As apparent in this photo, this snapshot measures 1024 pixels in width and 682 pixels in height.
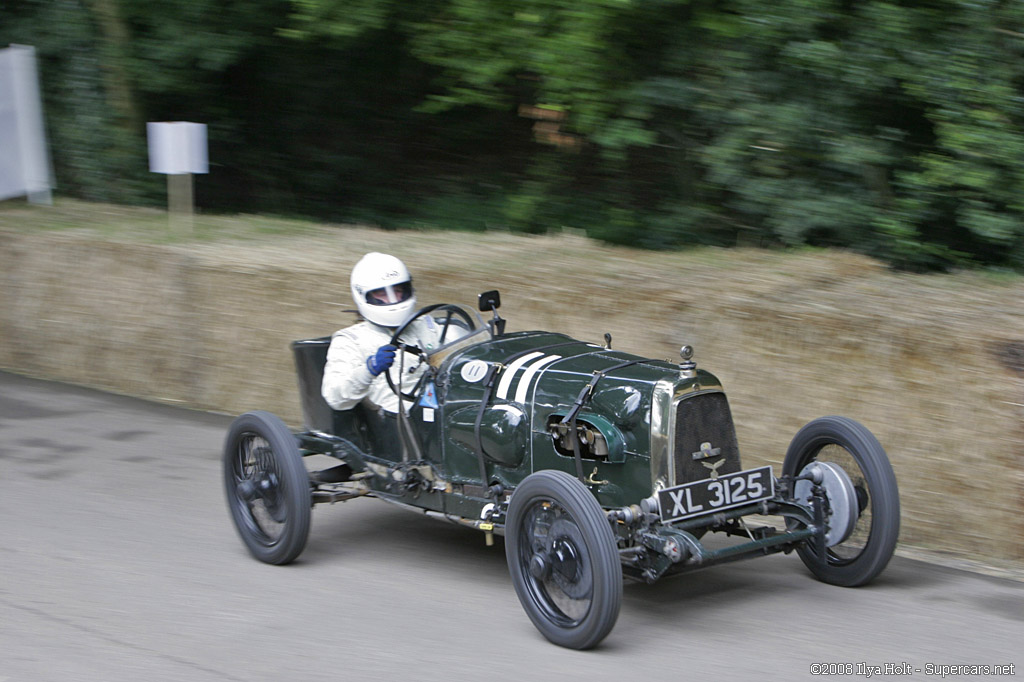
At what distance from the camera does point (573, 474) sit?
5195 millimetres

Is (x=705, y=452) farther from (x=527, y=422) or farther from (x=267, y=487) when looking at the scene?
(x=267, y=487)

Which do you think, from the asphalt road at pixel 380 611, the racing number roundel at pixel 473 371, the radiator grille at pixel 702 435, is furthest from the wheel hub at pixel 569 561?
the racing number roundel at pixel 473 371

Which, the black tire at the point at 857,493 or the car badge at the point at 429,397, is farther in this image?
the car badge at the point at 429,397

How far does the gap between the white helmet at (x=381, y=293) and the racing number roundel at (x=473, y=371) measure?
62cm

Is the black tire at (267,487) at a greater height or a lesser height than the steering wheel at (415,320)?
lesser

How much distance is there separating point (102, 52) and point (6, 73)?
1645mm

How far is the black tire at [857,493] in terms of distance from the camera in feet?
16.4

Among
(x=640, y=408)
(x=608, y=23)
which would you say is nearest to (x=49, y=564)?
(x=640, y=408)

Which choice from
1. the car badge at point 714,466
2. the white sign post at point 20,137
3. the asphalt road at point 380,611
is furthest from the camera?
the white sign post at point 20,137

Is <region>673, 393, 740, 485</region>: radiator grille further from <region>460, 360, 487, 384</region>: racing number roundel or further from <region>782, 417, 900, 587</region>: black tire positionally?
<region>460, 360, 487, 384</region>: racing number roundel

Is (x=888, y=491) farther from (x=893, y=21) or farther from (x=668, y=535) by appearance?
(x=893, y=21)

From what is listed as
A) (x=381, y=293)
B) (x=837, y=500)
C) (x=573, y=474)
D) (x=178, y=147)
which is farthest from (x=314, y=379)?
(x=178, y=147)

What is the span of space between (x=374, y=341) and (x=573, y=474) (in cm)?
149

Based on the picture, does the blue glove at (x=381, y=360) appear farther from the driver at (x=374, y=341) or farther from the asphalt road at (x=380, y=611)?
the asphalt road at (x=380, y=611)
